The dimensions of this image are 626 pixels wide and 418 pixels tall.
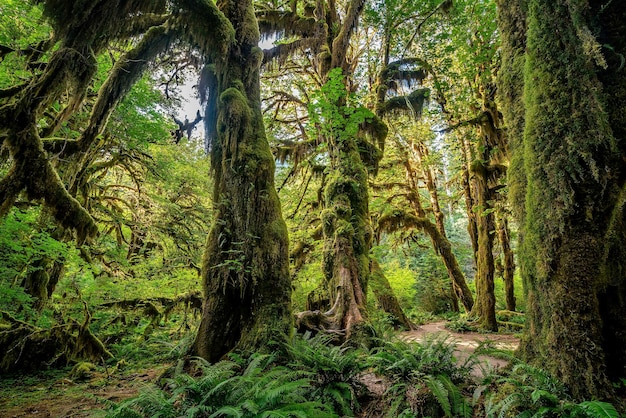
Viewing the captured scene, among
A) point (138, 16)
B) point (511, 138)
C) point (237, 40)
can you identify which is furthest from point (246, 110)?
point (511, 138)

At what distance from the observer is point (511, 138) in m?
4.12

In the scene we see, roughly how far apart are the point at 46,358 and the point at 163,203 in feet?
16.3

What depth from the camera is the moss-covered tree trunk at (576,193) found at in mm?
→ 2826

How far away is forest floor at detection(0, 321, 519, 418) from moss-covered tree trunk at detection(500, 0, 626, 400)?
109cm

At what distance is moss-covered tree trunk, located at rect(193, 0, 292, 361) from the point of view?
486 cm

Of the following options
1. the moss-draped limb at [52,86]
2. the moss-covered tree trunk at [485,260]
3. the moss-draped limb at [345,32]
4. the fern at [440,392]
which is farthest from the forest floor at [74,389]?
the moss-draped limb at [345,32]

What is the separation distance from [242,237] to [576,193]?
13.8 feet

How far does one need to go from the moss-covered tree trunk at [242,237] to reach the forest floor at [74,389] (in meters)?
1.23

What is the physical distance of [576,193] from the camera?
2.95 meters

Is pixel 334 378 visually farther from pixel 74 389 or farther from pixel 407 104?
pixel 407 104

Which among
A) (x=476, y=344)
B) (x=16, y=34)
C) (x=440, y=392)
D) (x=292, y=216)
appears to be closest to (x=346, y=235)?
(x=292, y=216)

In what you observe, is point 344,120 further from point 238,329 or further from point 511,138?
point 238,329

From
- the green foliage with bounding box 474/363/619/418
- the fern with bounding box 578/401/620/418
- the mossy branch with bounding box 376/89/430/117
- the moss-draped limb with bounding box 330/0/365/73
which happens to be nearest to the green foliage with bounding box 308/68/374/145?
the moss-draped limb with bounding box 330/0/365/73

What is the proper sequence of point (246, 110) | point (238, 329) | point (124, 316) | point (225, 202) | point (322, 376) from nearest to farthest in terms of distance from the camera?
point (322, 376), point (238, 329), point (225, 202), point (246, 110), point (124, 316)
